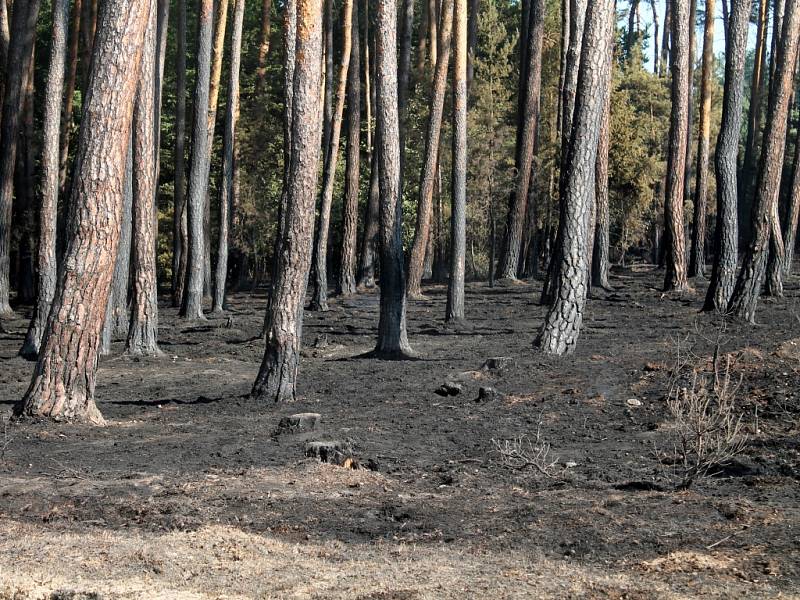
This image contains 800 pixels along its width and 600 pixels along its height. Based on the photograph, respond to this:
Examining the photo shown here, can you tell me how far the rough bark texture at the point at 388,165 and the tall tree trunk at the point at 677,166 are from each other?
10046 millimetres

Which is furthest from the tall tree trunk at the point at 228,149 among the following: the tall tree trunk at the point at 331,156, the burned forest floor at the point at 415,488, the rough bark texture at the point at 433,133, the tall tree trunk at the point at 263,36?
the burned forest floor at the point at 415,488

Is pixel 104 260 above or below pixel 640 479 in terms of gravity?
above

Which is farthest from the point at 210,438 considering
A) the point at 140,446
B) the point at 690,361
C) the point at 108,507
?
the point at 690,361

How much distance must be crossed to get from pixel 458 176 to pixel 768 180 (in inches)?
215

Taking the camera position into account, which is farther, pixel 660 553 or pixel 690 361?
pixel 690 361

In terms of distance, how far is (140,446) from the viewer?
9.38 meters

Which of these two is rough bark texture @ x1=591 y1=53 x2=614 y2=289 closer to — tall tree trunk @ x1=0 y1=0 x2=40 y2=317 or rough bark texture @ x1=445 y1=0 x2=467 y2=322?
rough bark texture @ x1=445 y1=0 x2=467 y2=322

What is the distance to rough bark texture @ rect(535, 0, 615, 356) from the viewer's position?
1445 cm

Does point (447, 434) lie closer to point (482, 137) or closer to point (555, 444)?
point (555, 444)

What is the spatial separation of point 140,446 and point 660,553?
5.18 meters

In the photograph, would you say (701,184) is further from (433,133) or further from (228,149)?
(228,149)

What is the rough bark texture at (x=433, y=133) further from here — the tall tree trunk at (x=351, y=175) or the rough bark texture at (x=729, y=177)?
the rough bark texture at (x=729, y=177)

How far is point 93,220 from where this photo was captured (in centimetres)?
1000

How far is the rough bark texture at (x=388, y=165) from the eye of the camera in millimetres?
15242
